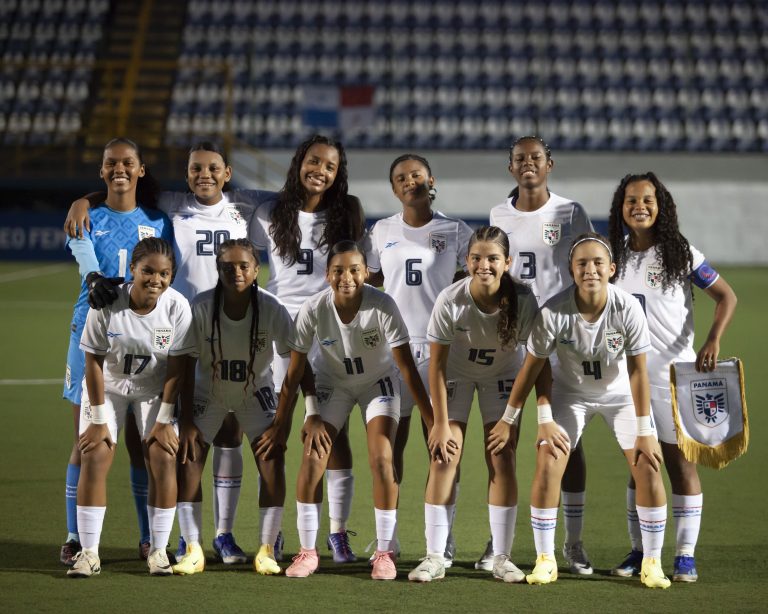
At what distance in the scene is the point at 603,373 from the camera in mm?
4676

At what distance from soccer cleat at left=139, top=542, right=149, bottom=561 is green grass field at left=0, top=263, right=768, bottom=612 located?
4 centimetres

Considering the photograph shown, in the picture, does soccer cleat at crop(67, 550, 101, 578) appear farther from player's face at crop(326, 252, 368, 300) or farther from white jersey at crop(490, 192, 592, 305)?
white jersey at crop(490, 192, 592, 305)

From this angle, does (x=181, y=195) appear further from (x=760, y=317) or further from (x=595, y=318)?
(x=760, y=317)

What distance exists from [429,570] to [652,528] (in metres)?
0.92

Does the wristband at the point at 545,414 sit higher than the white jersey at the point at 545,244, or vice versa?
the white jersey at the point at 545,244

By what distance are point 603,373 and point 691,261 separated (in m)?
0.65

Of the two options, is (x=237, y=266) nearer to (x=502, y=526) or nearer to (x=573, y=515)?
(x=502, y=526)

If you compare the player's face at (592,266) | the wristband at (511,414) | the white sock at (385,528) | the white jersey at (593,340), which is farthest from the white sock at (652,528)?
the white sock at (385,528)

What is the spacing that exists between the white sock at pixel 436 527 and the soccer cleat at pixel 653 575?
0.82 metres

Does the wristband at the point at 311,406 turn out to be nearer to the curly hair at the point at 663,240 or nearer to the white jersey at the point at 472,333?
the white jersey at the point at 472,333

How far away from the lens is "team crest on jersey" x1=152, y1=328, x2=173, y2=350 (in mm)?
4762

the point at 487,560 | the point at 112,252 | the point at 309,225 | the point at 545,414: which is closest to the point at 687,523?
the point at 545,414

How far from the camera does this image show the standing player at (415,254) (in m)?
5.21

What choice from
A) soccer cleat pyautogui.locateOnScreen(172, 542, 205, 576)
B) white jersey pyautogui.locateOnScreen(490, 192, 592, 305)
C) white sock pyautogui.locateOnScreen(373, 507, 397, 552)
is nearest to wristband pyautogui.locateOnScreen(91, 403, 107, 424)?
soccer cleat pyautogui.locateOnScreen(172, 542, 205, 576)
